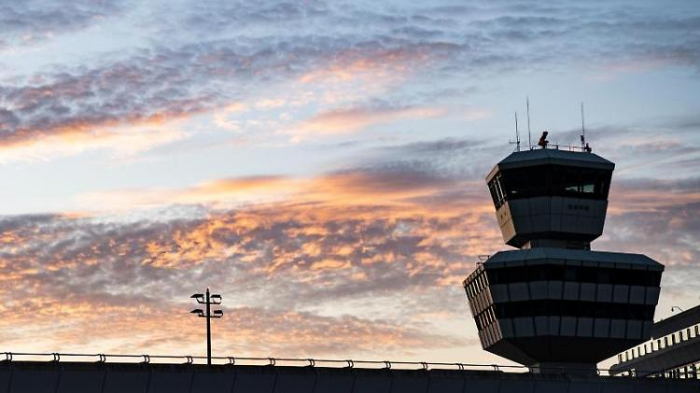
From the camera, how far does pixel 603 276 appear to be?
4833 inches

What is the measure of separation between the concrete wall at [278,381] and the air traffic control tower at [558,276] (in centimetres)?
2743

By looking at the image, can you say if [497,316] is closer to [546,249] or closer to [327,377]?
[546,249]

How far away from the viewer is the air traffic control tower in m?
121

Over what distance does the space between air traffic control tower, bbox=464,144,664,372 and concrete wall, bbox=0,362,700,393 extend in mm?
27430

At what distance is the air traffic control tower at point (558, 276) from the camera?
121 meters

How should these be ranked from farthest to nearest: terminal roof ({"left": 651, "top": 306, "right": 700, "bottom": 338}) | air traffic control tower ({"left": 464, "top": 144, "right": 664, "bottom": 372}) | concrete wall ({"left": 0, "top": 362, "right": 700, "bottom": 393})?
1. terminal roof ({"left": 651, "top": 306, "right": 700, "bottom": 338})
2. air traffic control tower ({"left": 464, "top": 144, "right": 664, "bottom": 372})
3. concrete wall ({"left": 0, "top": 362, "right": 700, "bottom": 393})

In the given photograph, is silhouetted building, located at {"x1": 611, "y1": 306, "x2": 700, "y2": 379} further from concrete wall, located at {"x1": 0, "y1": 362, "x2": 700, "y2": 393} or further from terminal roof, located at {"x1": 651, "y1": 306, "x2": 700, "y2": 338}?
concrete wall, located at {"x1": 0, "y1": 362, "x2": 700, "y2": 393}

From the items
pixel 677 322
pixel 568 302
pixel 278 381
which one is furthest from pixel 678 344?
pixel 278 381

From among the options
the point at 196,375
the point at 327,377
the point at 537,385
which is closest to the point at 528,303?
the point at 537,385

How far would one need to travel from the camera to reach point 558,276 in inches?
4774

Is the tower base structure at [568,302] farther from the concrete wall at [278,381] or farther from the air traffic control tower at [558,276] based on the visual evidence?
the concrete wall at [278,381]

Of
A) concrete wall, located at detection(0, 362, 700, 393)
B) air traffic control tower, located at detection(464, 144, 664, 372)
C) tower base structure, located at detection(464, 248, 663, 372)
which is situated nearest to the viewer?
concrete wall, located at detection(0, 362, 700, 393)

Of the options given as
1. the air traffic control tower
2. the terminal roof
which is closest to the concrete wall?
the air traffic control tower

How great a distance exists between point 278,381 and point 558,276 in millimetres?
48490
